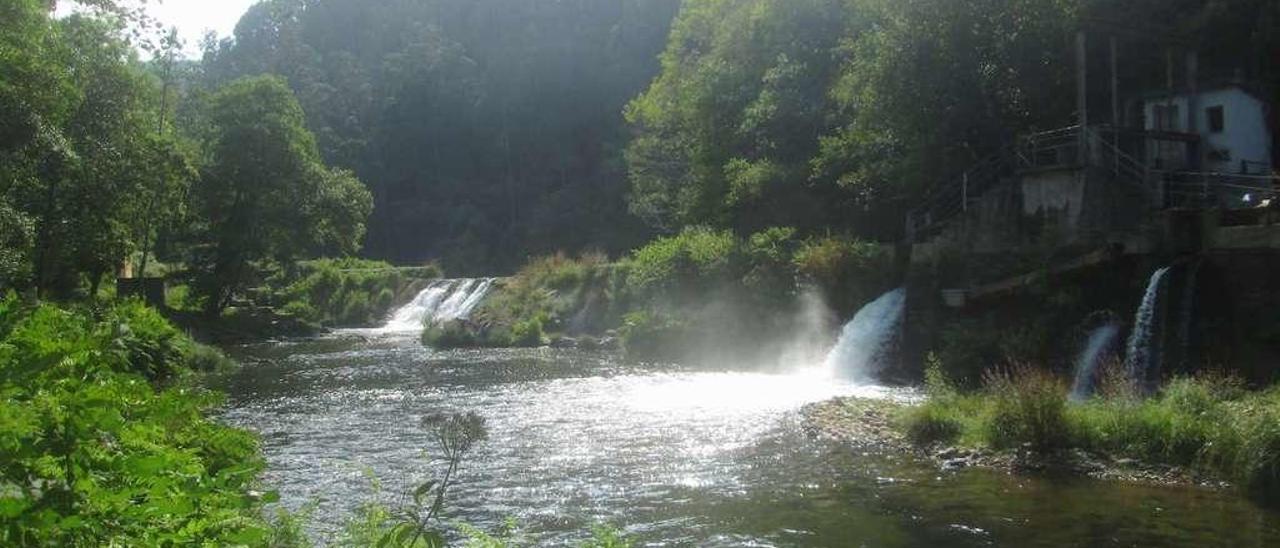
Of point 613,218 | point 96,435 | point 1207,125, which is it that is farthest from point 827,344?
point 613,218

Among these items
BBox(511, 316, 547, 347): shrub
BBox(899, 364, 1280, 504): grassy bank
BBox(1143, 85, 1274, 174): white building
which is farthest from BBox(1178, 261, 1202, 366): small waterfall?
BBox(511, 316, 547, 347): shrub

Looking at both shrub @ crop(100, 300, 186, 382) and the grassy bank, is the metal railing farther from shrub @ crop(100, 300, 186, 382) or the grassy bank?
shrub @ crop(100, 300, 186, 382)

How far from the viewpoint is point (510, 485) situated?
12648 mm

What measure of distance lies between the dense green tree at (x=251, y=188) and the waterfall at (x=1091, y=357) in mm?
31340

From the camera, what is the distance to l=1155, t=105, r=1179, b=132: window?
2602 centimetres

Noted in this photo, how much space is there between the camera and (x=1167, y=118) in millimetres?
26406

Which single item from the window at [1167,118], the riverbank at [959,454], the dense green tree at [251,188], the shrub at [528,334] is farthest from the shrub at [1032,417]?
the dense green tree at [251,188]

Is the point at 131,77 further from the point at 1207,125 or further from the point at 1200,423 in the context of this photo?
the point at 1207,125

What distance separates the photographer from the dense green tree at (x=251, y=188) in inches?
1563

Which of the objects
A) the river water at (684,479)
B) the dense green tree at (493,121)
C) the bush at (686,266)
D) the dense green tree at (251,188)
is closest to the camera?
the river water at (684,479)

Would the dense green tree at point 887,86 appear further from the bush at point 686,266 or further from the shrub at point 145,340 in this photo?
the shrub at point 145,340

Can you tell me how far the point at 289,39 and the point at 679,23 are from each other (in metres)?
61.4

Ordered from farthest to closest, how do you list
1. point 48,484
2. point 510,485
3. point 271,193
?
1. point 271,193
2. point 510,485
3. point 48,484

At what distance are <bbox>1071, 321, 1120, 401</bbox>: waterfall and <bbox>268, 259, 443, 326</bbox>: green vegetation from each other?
106ft
